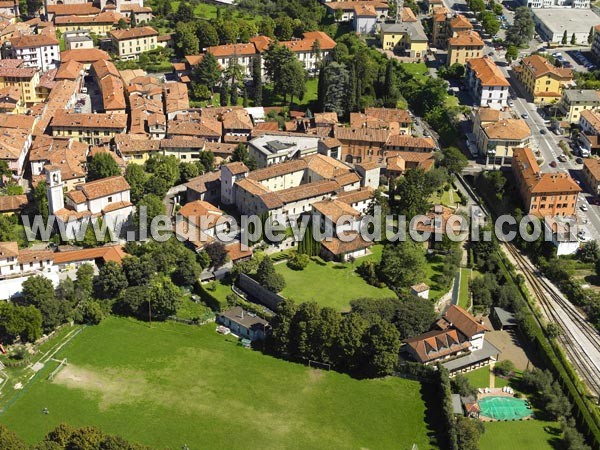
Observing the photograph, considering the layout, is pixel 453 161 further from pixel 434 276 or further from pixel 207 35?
pixel 207 35

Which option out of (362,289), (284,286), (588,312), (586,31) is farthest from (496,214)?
(586,31)

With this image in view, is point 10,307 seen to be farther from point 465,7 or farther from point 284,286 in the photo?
point 465,7

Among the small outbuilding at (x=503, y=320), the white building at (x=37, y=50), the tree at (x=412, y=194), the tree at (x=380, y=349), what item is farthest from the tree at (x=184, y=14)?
the tree at (x=380, y=349)

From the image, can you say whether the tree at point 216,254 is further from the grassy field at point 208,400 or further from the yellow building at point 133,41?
the yellow building at point 133,41

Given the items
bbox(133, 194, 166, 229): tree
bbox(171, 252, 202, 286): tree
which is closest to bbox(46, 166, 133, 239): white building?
bbox(133, 194, 166, 229): tree

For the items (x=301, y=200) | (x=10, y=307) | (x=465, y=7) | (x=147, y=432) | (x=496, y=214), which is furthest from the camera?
(x=465, y=7)

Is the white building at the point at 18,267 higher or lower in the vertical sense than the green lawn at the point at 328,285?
higher
